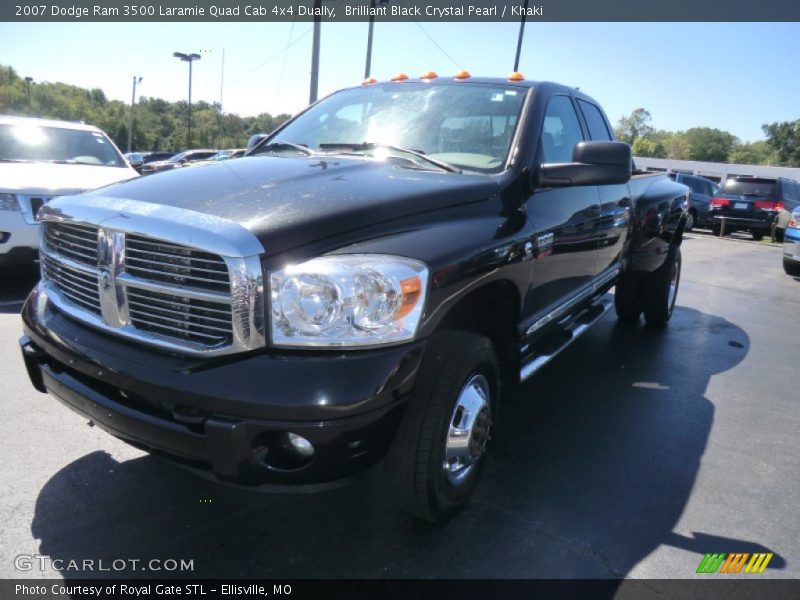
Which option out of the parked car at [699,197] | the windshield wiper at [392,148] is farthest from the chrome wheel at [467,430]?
the parked car at [699,197]

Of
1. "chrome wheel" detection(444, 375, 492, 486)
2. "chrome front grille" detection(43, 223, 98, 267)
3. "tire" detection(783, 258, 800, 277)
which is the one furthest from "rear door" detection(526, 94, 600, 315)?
"tire" detection(783, 258, 800, 277)

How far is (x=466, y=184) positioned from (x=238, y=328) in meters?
1.18

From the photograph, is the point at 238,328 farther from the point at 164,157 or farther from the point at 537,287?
the point at 164,157

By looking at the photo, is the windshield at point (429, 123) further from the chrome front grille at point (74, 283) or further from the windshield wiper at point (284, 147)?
the chrome front grille at point (74, 283)

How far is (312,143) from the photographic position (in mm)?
3334

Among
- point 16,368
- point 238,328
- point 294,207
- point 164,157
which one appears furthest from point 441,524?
point 164,157

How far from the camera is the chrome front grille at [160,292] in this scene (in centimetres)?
187

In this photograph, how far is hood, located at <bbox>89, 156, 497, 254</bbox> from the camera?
1.98 meters

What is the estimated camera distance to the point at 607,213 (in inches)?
152

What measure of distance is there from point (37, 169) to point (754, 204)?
16740 millimetres

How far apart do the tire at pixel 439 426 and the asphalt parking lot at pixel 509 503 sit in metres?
0.23

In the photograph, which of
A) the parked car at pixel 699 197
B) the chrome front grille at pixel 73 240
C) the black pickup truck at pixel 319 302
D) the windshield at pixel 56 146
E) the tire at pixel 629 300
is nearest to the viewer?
the black pickup truck at pixel 319 302

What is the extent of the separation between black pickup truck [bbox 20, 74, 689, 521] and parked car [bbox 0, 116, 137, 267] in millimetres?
3277

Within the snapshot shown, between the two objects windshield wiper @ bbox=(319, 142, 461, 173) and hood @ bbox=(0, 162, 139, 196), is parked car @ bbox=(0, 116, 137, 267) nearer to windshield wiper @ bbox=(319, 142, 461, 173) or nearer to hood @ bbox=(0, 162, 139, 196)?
hood @ bbox=(0, 162, 139, 196)
